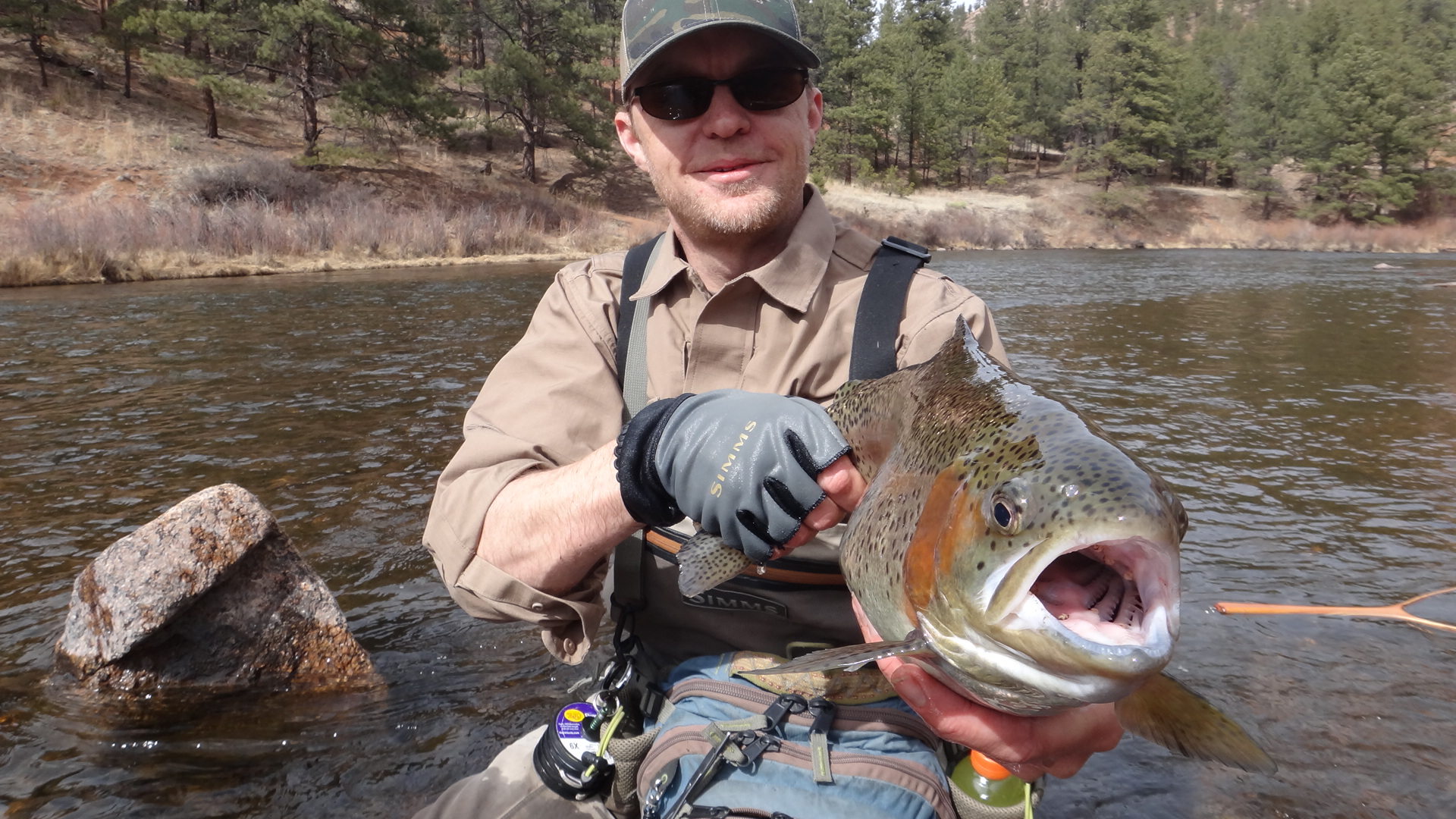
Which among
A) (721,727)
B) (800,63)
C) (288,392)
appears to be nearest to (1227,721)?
(721,727)

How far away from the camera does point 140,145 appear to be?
26219mm

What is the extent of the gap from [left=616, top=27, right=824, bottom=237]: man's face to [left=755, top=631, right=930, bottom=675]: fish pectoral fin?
1355 mm

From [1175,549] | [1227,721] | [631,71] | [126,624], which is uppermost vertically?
[631,71]

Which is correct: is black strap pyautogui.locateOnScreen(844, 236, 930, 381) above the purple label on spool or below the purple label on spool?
above

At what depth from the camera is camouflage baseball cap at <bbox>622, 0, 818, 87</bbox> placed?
7.52 feet

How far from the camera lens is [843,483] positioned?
179 cm

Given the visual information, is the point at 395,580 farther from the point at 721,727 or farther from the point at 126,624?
the point at 721,727

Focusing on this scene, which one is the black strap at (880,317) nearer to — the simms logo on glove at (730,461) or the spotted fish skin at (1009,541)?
the spotted fish skin at (1009,541)

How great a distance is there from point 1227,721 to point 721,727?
103 centimetres

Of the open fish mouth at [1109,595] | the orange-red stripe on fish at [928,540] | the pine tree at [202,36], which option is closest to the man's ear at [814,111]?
the orange-red stripe on fish at [928,540]

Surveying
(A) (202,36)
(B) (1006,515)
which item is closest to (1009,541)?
(B) (1006,515)

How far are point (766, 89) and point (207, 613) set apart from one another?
3206 mm

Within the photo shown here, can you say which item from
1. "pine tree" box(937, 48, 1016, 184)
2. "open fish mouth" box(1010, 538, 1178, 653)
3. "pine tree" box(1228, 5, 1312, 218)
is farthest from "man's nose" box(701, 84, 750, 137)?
"pine tree" box(1228, 5, 1312, 218)

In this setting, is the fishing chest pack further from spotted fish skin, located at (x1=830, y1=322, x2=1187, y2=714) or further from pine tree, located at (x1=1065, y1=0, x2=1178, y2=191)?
pine tree, located at (x1=1065, y1=0, x2=1178, y2=191)
